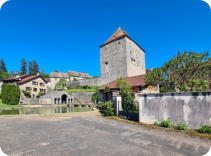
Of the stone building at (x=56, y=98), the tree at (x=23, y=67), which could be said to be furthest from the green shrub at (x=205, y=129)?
the tree at (x=23, y=67)

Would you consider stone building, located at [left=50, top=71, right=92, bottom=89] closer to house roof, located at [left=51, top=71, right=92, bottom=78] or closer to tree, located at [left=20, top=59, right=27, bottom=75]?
house roof, located at [left=51, top=71, right=92, bottom=78]

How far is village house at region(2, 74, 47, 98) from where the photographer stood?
39247mm

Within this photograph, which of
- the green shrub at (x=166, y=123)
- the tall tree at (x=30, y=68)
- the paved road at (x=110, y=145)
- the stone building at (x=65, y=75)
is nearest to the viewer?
the paved road at (x=110, y=145)

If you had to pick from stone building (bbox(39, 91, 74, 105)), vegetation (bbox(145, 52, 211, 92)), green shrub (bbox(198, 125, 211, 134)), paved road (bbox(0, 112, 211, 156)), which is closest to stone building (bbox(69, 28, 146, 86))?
stone building (bbox(39, 91, 74, 105))

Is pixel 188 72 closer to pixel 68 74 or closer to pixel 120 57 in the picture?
pixel 120 57

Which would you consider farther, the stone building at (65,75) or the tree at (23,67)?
the tree at (23,67)

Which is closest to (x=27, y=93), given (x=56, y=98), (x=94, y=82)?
(x=56, y=98)

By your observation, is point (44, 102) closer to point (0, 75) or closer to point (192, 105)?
point (192, 105)

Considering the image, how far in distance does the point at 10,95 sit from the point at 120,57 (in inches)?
1310

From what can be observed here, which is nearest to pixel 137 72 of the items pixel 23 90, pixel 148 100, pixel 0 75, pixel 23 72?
pixel 148 100

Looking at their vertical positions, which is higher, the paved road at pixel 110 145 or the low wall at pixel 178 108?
the low wall at pixel 178 108

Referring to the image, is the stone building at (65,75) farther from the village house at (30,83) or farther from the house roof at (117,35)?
the house roof at (117,35)

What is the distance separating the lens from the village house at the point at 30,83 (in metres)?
39.2

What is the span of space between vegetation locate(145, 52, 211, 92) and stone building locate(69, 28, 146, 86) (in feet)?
79.4
